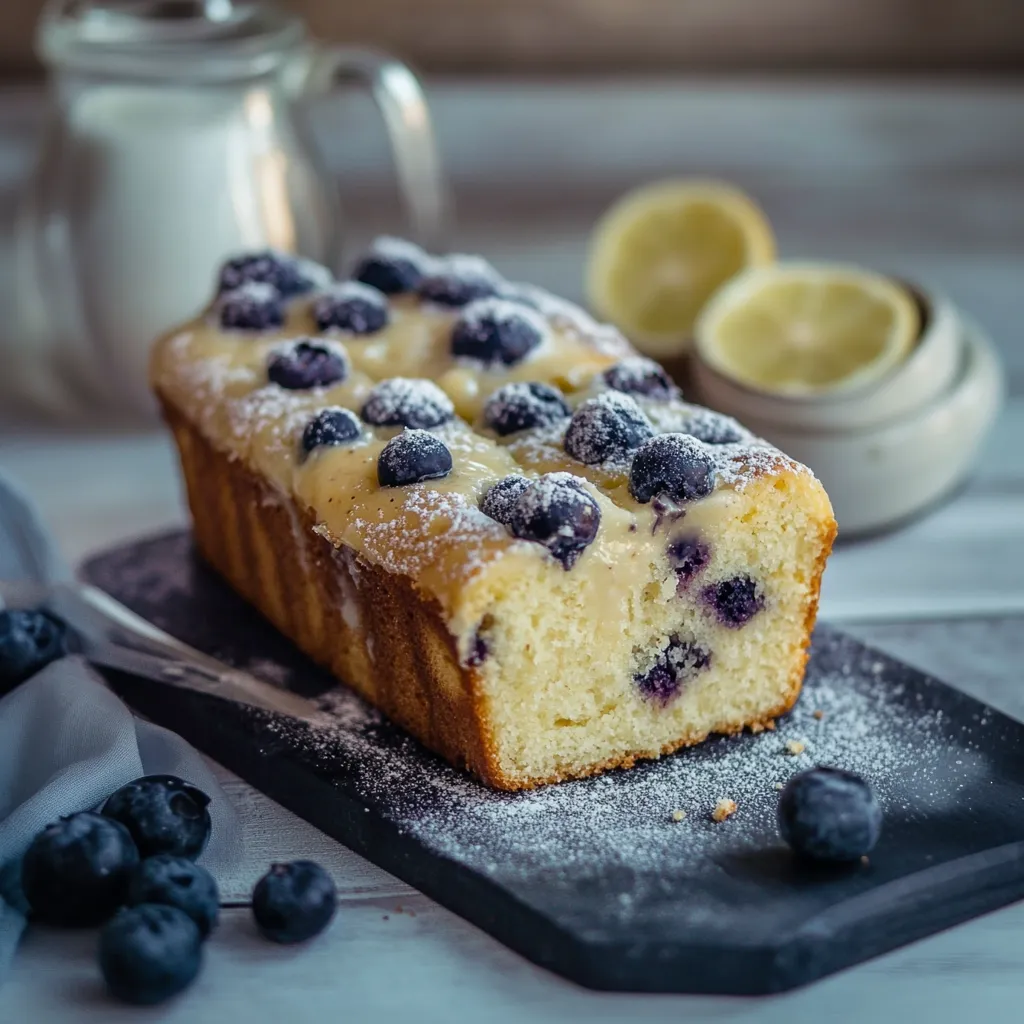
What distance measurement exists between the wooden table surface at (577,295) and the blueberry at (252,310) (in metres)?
0.66

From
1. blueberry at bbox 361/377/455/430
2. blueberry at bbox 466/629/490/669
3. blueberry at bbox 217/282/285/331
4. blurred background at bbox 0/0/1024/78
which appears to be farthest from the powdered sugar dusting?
blurred background at bbox 0/0/1024/78

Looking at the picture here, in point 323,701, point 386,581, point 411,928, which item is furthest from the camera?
point 323,701

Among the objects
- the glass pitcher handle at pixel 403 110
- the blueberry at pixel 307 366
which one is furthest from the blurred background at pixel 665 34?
the blueberry at pixel 307 366

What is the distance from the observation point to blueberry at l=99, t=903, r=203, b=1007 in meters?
1.96

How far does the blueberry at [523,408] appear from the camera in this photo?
2.53 m

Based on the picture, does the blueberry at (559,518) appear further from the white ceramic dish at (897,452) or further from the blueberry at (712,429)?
the white ceramic dish at (897,452)

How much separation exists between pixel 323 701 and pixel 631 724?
1.76 feet

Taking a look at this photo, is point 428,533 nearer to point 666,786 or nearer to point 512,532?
point 512,532

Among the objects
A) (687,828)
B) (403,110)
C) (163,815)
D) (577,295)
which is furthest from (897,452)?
(163,815)

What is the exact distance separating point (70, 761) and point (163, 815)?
280 mm

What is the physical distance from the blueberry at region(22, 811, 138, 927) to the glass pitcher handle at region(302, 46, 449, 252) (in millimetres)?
2024

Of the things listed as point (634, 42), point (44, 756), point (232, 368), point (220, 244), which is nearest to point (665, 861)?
point (44, 756)

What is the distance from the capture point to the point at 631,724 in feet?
7.88

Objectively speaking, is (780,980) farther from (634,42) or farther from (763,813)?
(634,42)
